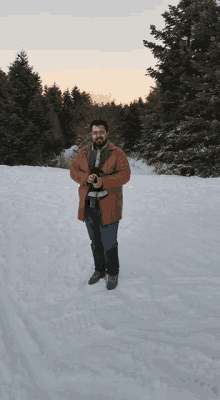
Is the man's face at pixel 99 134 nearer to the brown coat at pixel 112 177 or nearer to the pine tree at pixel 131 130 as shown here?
the brown coat at pixel 112 177

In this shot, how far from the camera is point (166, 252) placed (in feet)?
14.7

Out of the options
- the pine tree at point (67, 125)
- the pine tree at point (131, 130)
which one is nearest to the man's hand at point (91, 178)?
the pine tree at point (131, 130)

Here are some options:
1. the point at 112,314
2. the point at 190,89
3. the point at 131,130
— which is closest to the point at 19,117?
the point at 190,89

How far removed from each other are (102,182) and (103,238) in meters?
0.72

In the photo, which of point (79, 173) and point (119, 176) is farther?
point (79, 173)

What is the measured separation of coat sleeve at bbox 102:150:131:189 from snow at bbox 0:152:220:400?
53.9 inches

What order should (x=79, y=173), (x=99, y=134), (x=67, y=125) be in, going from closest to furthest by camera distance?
(x=99, y=134) → (x=79, y=173) → (x=67, y=125)

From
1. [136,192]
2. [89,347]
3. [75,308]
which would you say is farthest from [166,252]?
[136,192]

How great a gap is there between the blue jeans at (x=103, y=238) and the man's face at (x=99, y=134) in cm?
80

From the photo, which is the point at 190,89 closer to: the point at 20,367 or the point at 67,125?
the point at 20,367

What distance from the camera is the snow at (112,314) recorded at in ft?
6.42

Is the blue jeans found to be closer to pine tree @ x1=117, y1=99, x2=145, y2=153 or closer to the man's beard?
the man's beard

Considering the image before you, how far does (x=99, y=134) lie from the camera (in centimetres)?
301

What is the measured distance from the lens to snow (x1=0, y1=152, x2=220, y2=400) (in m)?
1.96
